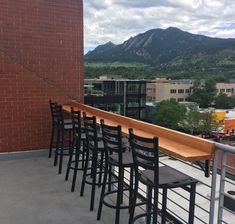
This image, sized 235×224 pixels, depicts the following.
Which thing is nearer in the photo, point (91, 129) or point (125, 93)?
point (91, 129)

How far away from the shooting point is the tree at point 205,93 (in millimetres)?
51875

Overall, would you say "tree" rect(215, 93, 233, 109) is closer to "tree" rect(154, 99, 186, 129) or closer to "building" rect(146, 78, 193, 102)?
"building" rect(146, 78, 193, 102)

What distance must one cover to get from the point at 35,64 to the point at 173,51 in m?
85.7

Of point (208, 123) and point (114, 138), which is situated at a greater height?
point (114, 138)

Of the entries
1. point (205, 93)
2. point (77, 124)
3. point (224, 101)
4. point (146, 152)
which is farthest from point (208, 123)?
point (146, 152)

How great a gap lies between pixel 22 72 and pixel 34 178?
5.93 ft

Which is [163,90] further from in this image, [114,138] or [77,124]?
[114,138]

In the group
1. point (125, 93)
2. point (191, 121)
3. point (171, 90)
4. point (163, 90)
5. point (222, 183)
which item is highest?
point (222, 183)

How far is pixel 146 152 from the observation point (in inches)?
75.4

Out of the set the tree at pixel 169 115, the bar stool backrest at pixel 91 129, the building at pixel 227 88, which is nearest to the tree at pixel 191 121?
the tree at pixel 169 115

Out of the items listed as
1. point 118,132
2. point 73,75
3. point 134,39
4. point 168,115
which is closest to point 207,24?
point 168,115

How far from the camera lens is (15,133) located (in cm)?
453

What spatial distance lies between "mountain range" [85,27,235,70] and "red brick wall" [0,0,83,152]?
53.6 m

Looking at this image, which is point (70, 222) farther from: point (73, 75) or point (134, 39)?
point (134, 39)
